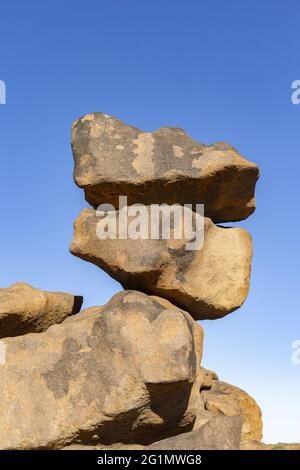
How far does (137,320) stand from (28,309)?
170cm

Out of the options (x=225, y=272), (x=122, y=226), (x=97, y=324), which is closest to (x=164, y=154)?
(x=122, y=226)

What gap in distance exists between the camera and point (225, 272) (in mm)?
8828

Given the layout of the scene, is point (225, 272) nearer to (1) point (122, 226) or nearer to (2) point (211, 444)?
(1) point (122, 226)

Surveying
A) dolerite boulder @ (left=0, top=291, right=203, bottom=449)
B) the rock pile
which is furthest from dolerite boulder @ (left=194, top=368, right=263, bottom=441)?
dolerite boulder @ (left=0, top=291, right=203, bottom=449)

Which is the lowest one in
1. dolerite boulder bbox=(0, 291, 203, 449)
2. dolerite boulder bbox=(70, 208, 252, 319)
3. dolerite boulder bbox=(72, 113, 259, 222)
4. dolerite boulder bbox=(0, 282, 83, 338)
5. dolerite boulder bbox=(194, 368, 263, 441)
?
dolerite boulder bbox=(194, 368, 263, 441)

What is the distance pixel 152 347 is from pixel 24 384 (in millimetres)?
1621

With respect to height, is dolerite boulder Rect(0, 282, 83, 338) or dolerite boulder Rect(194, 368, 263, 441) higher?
dolerite boulder Rect(0, 282, 83, 338)

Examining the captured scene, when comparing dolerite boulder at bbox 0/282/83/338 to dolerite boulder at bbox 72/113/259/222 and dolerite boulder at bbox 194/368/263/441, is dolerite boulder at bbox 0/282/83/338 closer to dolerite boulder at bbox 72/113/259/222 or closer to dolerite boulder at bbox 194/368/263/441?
dolerite boulder at bbox 72/113/259/222

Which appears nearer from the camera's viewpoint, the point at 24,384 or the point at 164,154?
the point at 24,384

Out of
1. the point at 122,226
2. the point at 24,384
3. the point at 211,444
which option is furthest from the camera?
the point at 122,226

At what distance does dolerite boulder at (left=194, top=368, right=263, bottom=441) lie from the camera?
29.2ft

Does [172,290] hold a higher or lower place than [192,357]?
higher

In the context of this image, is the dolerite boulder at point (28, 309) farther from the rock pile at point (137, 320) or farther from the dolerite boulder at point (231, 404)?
the dolerite boulder at point (231, 404)

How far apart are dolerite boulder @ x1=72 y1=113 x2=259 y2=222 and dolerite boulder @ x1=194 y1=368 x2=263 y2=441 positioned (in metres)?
Answer: 2.65
